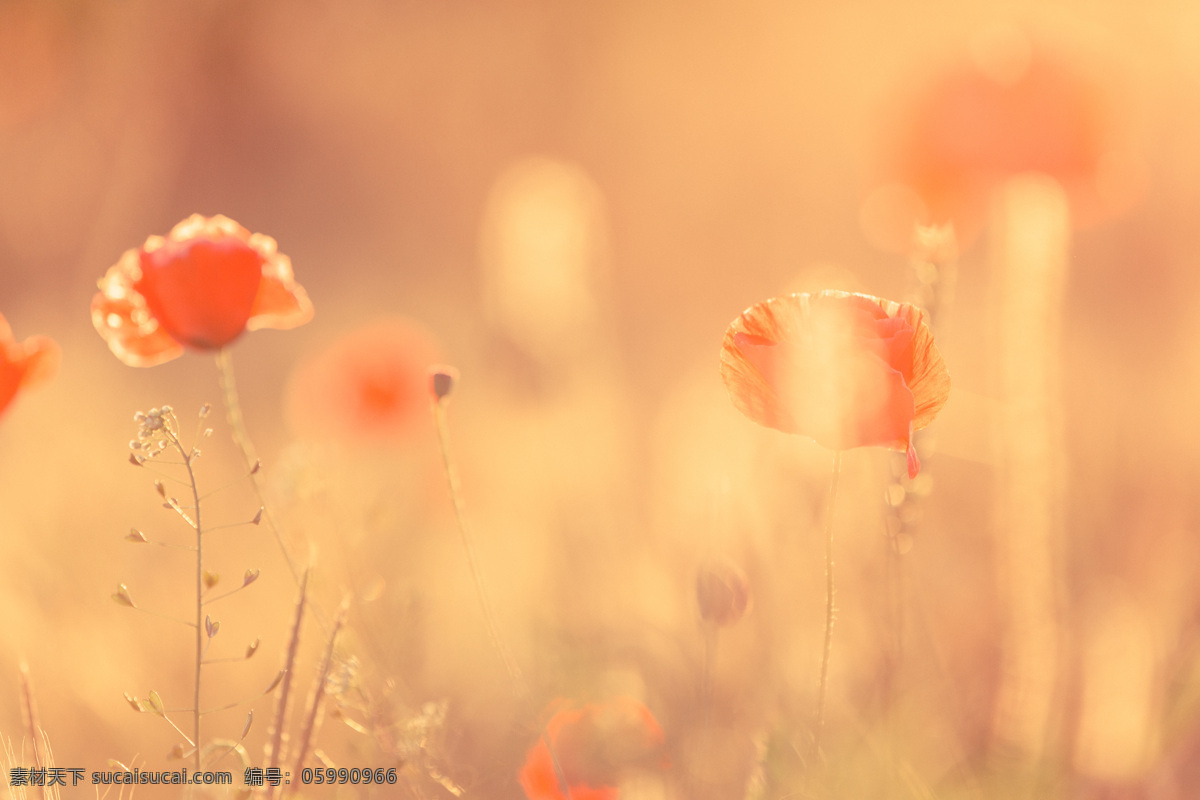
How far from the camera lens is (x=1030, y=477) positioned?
645mm

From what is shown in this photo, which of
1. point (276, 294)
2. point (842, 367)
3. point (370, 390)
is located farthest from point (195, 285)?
point (370, 390)

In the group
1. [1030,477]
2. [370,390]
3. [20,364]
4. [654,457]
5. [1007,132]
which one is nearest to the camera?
[20,364]

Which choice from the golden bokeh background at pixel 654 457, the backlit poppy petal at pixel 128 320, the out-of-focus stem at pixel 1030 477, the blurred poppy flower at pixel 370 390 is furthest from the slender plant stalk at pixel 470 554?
the blurred poppy flower at pixel 370 390

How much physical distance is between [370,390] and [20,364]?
48cm

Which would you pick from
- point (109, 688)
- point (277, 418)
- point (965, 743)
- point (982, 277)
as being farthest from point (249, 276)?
point (982, 277)

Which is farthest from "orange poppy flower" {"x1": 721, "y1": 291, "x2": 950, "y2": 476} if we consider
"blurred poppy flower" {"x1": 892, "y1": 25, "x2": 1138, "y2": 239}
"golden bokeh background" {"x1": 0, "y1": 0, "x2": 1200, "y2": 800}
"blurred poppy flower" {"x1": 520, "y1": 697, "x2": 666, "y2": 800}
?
"blurred poppy flower" {"x1": 892, "y1": 25, "x2": 1138, "y2": 239}

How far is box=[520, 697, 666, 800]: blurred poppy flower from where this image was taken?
0.51m

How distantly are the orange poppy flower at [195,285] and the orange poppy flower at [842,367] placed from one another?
25cm

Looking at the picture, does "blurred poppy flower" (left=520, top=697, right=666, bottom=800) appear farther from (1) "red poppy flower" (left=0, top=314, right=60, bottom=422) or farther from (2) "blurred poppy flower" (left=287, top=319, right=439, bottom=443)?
(2) "blurred poppy flower" (left=287, top=319, right=439, bottom=443)

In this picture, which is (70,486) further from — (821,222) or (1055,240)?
(821,222)

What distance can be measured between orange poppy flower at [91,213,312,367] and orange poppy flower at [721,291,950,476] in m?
0.25

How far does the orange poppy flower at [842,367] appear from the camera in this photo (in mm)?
352

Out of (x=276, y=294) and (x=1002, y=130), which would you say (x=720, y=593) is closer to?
(x=276, y=294)

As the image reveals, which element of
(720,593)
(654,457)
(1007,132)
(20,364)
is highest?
(1007,132)
